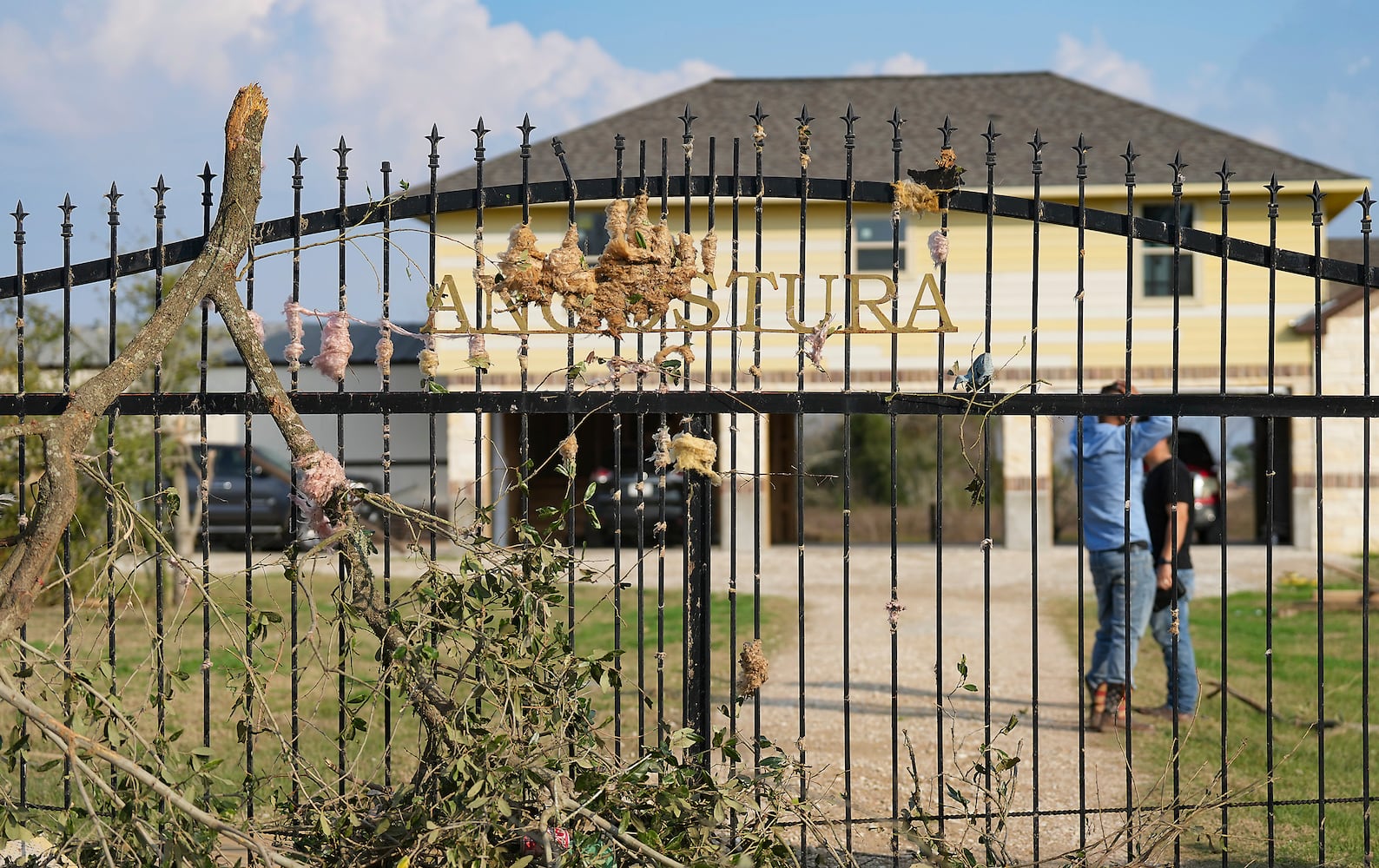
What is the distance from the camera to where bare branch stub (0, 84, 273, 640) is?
352 cm

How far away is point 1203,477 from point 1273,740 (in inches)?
486

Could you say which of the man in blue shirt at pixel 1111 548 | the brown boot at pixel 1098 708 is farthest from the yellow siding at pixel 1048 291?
the brown boot at pixel 1098 708

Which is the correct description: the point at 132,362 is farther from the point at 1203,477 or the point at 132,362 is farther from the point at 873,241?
the point at 1203,477

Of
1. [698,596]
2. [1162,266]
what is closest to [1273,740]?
[698,596]

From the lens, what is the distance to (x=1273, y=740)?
6.20 metres

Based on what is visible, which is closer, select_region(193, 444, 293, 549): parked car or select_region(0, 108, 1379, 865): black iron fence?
select_region(0, 108, 1379, 865): black iron fence

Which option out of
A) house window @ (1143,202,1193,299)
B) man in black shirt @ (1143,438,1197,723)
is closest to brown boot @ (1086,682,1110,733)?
man in black shirt @ (1143,438,1197,723)

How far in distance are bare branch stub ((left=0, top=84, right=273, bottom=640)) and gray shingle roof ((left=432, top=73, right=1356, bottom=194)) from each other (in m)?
13.4

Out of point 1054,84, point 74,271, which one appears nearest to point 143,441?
point 74,271

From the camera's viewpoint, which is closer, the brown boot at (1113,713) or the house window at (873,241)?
the brown boot at (1113,713)

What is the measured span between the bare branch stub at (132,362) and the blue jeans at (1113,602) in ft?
16.3

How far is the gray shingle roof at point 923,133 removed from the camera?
18312 millimetres

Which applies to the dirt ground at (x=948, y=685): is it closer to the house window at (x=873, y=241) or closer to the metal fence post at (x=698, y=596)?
the metal fence post at (x=698, y=596)

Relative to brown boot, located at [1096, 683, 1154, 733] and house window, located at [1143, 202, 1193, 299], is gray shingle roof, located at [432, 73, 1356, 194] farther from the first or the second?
brown boot, located at [1096, 683, 1154, 733]
